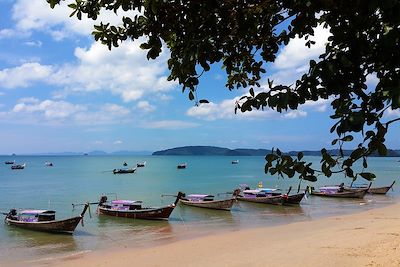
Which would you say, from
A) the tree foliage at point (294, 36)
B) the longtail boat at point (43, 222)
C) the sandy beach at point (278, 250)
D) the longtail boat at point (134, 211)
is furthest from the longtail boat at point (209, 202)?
the tree foliage at point (294, 36)

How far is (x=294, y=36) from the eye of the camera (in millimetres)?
4445

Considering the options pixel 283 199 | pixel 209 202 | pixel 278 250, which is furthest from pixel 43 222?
pixel 283 199

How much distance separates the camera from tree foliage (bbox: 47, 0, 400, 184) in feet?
9.00

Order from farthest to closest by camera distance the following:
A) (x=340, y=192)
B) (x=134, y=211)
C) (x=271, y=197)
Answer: (x=340, y=192), (x=271, y=197), (x=134, y=211)

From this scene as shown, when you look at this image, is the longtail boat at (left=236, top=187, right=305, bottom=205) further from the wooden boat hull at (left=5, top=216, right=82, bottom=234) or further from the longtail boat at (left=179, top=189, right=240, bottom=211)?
the wooden boat hull at (left=5, top=216, right=82, bottom=234)

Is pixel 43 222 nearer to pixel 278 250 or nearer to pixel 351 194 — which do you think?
pixel 278 250

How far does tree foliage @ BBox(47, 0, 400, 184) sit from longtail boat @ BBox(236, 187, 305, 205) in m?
31.1

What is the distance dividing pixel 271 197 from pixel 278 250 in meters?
18.7

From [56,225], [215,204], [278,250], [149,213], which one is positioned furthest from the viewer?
[215,204]

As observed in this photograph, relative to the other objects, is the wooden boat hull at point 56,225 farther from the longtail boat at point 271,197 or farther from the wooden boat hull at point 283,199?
the wooden boat hull at point 283,199

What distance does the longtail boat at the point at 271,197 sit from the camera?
3495cm

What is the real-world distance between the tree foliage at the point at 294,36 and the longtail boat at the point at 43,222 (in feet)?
66.5

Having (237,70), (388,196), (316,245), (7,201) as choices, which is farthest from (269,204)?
(237,70)

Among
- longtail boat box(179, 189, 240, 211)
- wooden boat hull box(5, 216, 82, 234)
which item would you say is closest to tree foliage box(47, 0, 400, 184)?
wooden boat hull box(5, 216, 82, 234)
